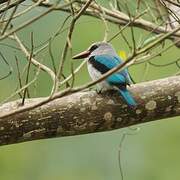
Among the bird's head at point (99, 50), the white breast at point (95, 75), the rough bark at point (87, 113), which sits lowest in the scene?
the rough bark at point (87, 113)

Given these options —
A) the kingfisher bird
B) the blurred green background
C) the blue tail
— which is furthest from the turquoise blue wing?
the blurred green background

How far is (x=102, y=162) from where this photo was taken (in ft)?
28.9

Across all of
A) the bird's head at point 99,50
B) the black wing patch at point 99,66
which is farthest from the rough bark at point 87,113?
the bird's head at point 99,50

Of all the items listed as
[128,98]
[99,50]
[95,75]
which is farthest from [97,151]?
[128,98]

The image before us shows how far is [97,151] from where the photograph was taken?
8.66m

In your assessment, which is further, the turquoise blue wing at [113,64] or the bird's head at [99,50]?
the bird's head at [99,50]

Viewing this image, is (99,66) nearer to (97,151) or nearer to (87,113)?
(87,113)

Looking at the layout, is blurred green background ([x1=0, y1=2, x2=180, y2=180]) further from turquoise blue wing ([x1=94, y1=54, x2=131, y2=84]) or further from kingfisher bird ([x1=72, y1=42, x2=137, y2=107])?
turquoise blue wing ([x1=94, y1=54, x2=131, y2=84])

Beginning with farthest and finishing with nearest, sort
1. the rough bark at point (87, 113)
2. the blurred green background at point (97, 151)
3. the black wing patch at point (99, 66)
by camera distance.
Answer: the blurred green background at point (97, 151), the black wing patch at point (99, 66), the rough bark at point (87, 113)

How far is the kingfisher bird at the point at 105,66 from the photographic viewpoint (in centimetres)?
431

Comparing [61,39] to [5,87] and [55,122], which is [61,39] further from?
[55,122]

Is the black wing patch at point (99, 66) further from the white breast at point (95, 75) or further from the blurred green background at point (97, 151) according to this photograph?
the blurred green background at point (97, 151)

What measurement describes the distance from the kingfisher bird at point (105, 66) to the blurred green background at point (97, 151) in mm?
3181

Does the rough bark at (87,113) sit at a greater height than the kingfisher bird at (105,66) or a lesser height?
lesser
